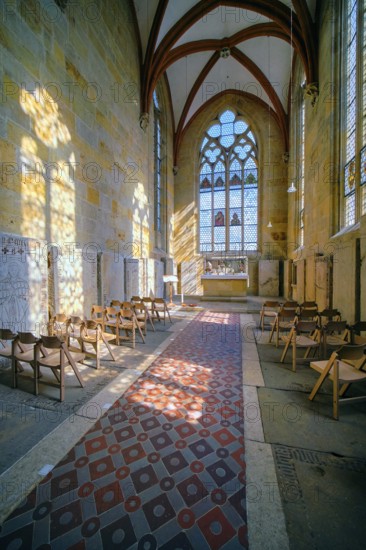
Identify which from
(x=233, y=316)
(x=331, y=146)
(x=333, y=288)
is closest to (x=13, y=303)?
(x=233, y=316)

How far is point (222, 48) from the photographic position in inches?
425

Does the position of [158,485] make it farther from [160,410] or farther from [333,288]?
[333,288]

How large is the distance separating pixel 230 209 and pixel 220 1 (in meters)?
8.15

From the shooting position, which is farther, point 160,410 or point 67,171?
point 67,171

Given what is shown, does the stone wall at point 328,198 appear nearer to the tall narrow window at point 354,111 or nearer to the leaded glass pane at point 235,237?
the tall narrow window at point 354,111

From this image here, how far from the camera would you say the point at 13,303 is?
400 centimetres

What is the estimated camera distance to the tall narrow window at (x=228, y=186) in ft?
45.5

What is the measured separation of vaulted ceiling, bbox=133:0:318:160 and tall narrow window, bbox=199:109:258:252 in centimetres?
167

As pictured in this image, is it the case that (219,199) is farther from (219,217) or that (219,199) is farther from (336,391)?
(336,391)

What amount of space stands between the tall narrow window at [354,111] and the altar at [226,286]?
535cm

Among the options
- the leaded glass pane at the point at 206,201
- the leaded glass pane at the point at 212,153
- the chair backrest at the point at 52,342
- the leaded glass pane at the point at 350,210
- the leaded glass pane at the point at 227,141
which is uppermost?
the leaded glass pane at the point at 227,141

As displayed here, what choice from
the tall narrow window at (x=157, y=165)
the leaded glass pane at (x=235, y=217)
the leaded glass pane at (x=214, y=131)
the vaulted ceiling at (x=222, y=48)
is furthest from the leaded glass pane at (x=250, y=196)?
the tall narrow window at (x=157, y=165)

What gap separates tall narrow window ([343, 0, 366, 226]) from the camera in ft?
16.5

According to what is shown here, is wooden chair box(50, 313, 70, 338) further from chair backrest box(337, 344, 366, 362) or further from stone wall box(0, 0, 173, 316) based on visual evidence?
chair backrest box(337, 344, 366, 362)
